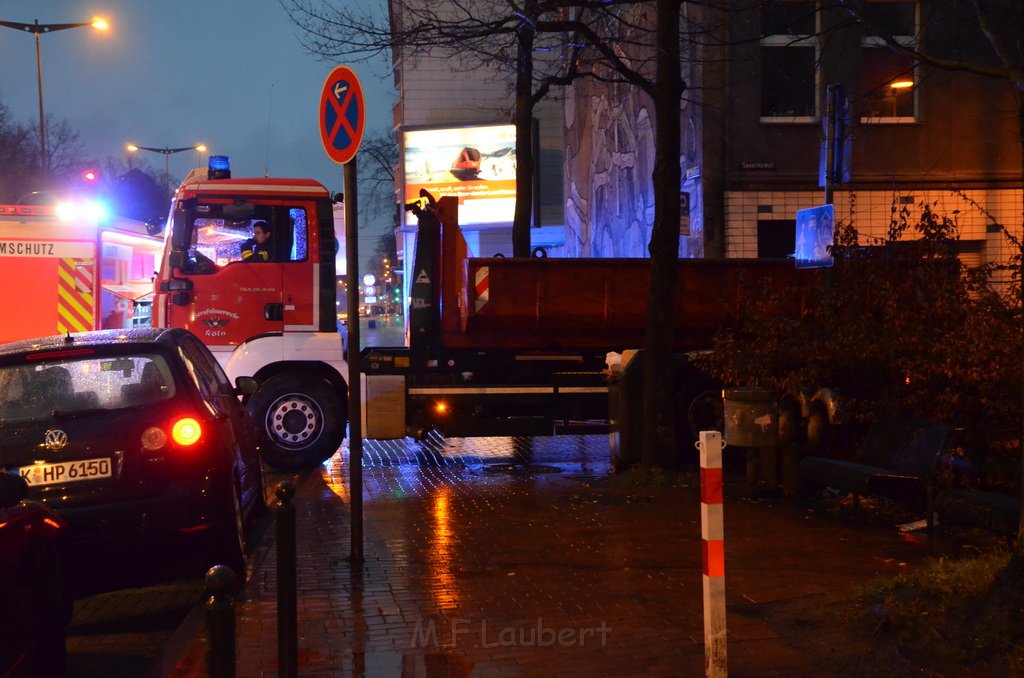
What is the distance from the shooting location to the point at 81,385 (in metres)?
6.66

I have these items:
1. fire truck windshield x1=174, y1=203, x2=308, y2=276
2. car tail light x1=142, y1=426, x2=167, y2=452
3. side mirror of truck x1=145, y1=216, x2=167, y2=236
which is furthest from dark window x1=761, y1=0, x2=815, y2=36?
car tail light x1=142, y1=426, x2=167, y2=452

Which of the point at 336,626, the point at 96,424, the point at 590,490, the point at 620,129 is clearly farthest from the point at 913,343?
the point at 620,129

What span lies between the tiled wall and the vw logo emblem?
537 inches

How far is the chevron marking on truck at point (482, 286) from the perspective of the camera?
38.1 ft

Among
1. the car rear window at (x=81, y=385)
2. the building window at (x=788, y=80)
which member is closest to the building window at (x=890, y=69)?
the building window at (x=788, y=80)

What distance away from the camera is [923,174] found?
18.6 m

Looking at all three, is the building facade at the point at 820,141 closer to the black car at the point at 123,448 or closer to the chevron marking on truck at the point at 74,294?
the chevron marking on truck at the point at 74,294

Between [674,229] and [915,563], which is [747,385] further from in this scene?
[915,563]

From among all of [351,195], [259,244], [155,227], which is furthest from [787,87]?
[351,195]

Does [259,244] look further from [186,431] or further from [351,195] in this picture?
[186,431]

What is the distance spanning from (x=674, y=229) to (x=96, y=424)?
5821 millimetres

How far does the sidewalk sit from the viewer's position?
5.40 m

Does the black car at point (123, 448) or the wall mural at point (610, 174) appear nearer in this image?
the black car at point (123, 448)

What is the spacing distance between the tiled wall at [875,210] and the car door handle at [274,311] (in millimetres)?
9028
